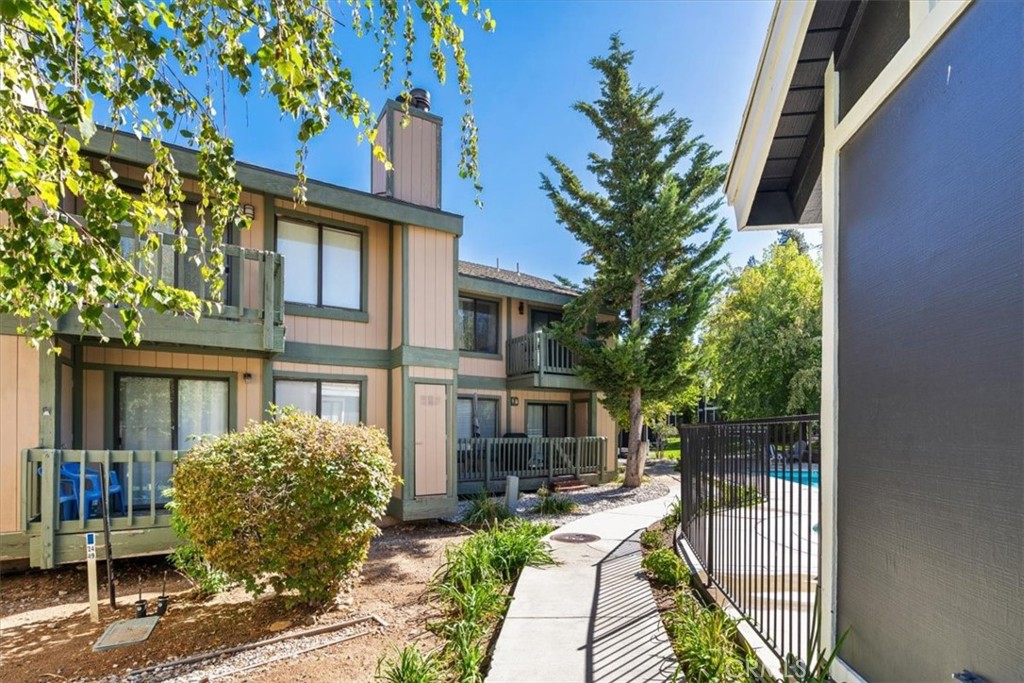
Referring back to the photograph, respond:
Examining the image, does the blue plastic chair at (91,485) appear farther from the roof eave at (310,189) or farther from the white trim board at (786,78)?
the white trim board at (786,78)

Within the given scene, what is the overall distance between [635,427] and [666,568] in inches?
313

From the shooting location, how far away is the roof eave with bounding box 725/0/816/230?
2.89 metres

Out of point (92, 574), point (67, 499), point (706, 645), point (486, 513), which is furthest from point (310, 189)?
point (706, 645)

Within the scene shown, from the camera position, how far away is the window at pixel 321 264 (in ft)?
29.0

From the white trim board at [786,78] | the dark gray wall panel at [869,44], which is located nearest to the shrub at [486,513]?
the white trim board at [786,78]

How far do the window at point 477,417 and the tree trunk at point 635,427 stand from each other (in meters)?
3.56

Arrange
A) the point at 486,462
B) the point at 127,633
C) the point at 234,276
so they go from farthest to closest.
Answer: the point at 486,462
the point at 234,276
the point at 127,633

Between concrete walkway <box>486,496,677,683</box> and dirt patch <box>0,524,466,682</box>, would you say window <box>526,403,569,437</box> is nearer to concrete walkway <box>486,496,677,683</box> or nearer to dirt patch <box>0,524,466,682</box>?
dirt patch <box>0,524,466,682</box>

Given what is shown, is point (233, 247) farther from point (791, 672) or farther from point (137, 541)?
point (791, 672)

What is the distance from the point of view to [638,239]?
12.5 m

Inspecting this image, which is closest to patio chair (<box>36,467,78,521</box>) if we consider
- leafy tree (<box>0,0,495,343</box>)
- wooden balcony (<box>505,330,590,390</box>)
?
leafy tree (<box>0,0,495,343</box>)

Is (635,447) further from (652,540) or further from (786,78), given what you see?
(786,78)

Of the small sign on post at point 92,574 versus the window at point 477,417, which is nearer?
the small sign on post at point 92,574

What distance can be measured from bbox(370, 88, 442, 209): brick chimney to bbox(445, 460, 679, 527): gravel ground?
611 cm
